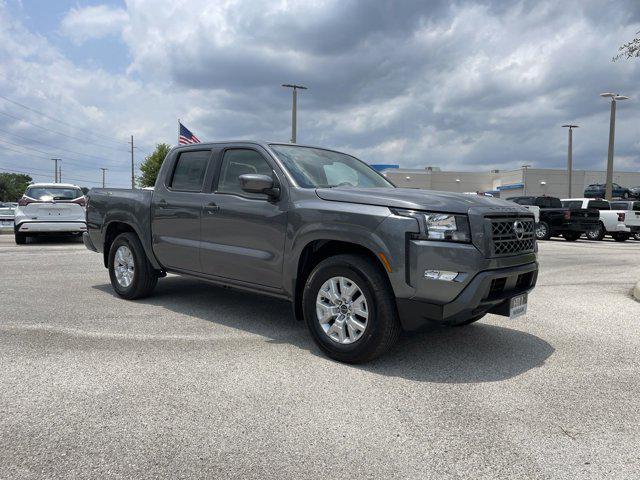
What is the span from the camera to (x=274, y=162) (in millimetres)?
5070

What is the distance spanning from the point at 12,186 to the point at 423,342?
134719mm

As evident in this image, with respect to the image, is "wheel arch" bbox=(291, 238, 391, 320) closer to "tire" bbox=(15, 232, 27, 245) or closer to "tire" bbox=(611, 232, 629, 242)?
"tire" bbox=(15, 232, 27, 245)

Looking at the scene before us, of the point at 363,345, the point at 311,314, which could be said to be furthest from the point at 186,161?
the point at 363,345

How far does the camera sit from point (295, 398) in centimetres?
365

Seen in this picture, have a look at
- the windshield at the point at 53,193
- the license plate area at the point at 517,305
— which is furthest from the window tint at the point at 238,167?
the windshield at the point at 53,193

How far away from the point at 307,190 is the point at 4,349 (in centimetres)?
292

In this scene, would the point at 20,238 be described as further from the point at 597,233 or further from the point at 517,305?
the point at 597,233

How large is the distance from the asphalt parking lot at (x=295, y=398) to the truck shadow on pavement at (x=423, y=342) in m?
0.03

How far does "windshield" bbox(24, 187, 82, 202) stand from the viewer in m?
13.9

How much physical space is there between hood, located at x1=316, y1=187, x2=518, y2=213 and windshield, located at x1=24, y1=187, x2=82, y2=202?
38.0 feet

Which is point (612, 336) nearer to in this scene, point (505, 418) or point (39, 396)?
point (505, 418)

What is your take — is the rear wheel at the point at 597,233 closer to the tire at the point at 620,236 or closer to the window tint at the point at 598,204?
the window tint at the point at 598,204

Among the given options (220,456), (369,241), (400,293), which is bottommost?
(220,456)

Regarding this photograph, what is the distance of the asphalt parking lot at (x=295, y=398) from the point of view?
282cm
